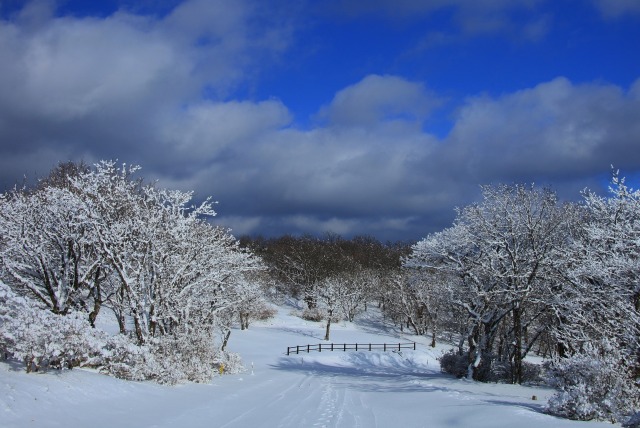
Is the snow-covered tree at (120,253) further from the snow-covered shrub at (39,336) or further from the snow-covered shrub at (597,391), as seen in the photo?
the snow-covered shrub at (597,391)

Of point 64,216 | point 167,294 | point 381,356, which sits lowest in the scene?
point 381,356

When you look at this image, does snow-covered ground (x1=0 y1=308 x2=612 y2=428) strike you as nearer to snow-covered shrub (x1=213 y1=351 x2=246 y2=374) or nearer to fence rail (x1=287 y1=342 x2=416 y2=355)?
snow-covered shrub (x1=213 y1=351 x2=246 y2=374)

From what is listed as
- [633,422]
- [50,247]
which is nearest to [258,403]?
[633,422]

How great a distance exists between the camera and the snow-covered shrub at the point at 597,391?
43.5 ft

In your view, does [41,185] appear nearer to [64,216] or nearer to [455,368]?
[64,216]

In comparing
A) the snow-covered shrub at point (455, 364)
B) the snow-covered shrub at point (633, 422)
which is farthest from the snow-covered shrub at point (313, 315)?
the snow-covered shrub at point (633, 422)

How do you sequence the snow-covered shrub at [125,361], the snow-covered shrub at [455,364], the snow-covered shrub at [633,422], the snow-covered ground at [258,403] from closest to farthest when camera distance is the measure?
the snow-covered ground at [258,403]
the snow-covered shrub at [633,422]
the snow-covered shrub at [125,361]
the snow-covered shrub at [455,364]

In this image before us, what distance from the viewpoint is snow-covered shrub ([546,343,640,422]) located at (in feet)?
43.5

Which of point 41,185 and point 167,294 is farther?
point 41,185

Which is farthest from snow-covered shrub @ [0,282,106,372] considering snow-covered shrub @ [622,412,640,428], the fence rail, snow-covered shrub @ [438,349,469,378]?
the fence rail

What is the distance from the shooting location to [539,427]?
11.4m

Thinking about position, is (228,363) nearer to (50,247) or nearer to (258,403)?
(50,247)

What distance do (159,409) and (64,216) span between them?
12.0m

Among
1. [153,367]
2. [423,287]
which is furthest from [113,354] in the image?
[423,287]
